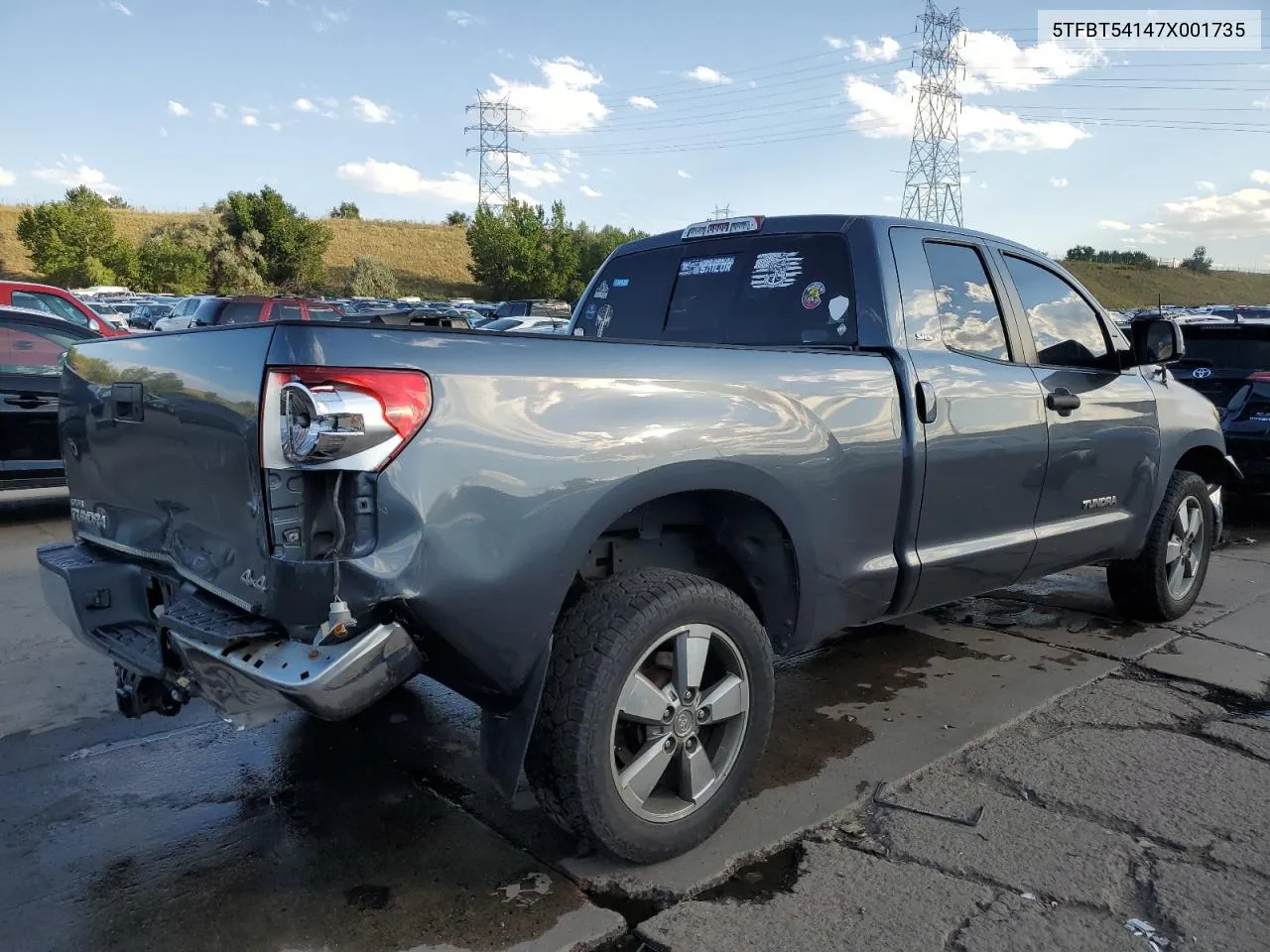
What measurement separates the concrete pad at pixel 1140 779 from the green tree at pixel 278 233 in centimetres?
7194

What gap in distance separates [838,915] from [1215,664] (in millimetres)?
3123

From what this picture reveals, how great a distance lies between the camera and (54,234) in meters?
60.5

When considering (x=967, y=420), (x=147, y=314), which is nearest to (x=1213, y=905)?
(x=967, y=420)

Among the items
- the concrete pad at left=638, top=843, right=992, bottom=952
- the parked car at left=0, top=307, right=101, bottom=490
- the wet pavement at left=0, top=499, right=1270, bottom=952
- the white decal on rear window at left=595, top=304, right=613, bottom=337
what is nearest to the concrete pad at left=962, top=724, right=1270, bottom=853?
the wet pavement at left=0, top=499, right=1270, bottom=952

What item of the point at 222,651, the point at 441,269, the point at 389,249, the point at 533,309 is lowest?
the point at 222,651

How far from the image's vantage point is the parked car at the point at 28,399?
7.70m

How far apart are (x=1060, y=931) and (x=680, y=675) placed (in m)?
1.20

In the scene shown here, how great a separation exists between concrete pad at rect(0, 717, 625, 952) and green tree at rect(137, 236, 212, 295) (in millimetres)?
64113

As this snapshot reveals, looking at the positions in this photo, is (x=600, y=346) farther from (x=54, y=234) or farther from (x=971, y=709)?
(x=54, y=234)

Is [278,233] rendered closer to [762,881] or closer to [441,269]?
[441,269]

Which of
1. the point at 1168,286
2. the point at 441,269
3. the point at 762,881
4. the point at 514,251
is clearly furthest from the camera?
the point at 1168,286

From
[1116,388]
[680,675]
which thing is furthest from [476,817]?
[1116,388]

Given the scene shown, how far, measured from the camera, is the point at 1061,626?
17.7ft

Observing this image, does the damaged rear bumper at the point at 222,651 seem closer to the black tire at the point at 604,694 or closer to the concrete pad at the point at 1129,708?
the black tire at the point at 604,694
